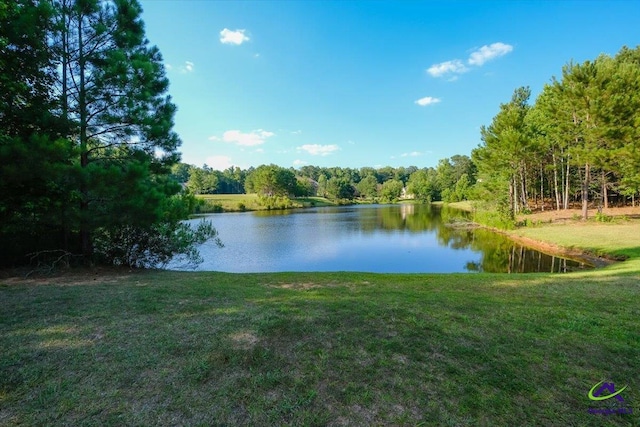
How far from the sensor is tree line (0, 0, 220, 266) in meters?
6.83

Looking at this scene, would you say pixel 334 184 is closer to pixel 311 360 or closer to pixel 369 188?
pixel 369 188

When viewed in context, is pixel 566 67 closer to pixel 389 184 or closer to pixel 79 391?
pixel 79 391

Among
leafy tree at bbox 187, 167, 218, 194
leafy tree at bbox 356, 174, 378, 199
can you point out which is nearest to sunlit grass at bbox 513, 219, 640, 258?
leafy tree at bbox 187, 167, 218, 194

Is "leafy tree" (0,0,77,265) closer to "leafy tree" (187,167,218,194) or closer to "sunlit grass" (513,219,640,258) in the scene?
"sunlit grass" (513,219,640,258)

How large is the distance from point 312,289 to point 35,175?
6.63 m

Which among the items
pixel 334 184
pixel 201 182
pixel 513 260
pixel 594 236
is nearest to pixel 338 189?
pixel 334 184

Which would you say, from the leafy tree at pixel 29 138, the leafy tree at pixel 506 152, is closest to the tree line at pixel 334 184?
the leafy tree at pixel 506 152

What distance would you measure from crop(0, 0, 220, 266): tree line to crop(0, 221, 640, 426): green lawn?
2.82 metres

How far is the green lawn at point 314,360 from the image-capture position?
8.38 ft

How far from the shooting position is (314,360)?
3.33 m

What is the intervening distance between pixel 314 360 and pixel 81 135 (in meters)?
9.27

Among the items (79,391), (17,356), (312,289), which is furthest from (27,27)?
(312,289)

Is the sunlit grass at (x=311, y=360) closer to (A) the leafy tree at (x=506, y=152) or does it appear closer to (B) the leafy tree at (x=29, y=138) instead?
(B) the leafy tree at (x=29, y=138)

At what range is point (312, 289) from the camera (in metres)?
7.26
